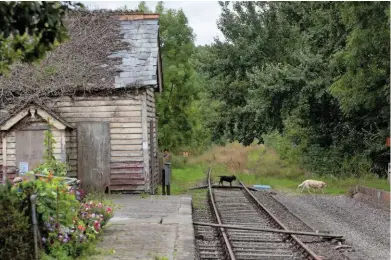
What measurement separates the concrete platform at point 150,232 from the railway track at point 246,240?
538 mm

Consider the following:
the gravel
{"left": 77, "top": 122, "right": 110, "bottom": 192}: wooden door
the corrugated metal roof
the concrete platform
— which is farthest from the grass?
the concrete platform

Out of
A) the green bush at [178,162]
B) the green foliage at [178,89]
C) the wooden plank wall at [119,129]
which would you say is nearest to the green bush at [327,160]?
the green bush at [178,162]

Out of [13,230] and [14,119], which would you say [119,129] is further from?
[13,230]

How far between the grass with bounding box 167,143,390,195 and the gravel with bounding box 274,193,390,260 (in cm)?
229

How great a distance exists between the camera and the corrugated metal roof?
18.5 m

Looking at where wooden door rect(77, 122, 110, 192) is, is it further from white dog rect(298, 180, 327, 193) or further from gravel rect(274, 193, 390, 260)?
white dog rect(298, 180, 327, 193)

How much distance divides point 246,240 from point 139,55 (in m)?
9.22

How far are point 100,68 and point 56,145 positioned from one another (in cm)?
292

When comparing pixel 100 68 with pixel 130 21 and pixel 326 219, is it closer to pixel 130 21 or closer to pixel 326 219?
pixel 130 21

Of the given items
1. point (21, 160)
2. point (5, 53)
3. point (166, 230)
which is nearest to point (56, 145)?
point (21, 160)

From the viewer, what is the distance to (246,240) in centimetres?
1206

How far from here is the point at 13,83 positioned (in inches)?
730

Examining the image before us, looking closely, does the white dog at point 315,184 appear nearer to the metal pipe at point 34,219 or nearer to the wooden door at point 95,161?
the wooden door at point 95,161

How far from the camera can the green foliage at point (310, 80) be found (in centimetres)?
1900
